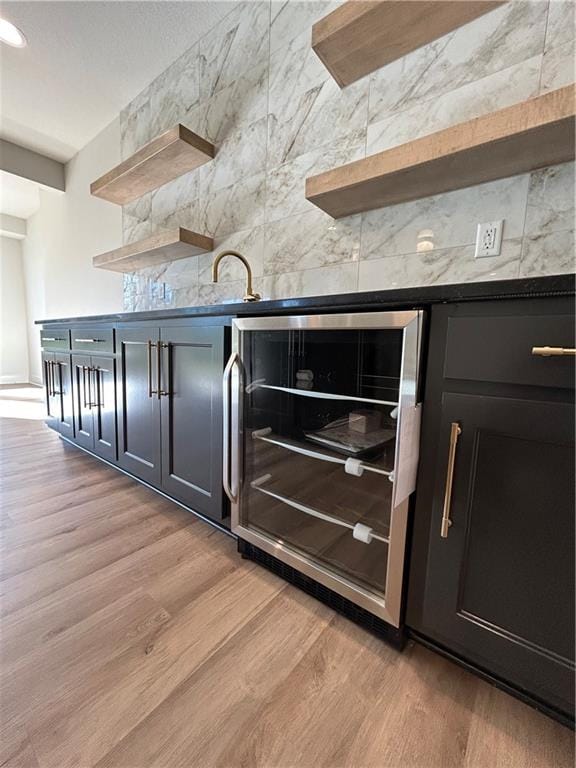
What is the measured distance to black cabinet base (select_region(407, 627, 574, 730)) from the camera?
662 millimetres

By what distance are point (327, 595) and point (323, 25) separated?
1.85 metres

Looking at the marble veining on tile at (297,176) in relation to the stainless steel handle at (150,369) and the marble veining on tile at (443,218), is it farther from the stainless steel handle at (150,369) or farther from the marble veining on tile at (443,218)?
the stainless steel handle at (150,369)

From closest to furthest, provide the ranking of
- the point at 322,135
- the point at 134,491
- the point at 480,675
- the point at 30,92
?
1. the point at 480,675
2. the point at 322,135
3. the point at 134,491
4. the point at 30,92

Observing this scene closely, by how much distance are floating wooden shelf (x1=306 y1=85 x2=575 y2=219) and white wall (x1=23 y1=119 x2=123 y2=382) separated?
2.33m

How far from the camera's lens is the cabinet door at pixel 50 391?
239cm

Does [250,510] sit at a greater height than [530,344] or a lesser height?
lesser


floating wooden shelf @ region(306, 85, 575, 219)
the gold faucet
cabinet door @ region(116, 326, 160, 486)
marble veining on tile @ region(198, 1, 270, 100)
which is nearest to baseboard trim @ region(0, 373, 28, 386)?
cabinet door @ region(116, 326, 160, 486)

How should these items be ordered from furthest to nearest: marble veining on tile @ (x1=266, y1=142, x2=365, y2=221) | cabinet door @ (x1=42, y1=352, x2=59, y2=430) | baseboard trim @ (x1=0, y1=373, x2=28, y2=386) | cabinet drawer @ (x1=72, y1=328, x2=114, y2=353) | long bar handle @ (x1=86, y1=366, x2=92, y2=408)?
baseboard trim @ (x1=0, y1=373, x2=28, y2=386), cabinet door @ (x1=42, y1=352, x2=59, y2=430), long bar handle @ (x1=86, y1=366, x2=92, y2=408), cabinet drawer @ (x1=72, y1=328, x2=114, y2=353), marble veining on tile @ (x1=266, y1=142, x2=365, y2=221)

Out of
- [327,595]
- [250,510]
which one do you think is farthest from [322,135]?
[327,595]

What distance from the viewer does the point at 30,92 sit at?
8.02 feet

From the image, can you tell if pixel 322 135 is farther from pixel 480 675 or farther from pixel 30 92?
pixel 30 92

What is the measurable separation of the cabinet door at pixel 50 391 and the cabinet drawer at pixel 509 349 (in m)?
2.67

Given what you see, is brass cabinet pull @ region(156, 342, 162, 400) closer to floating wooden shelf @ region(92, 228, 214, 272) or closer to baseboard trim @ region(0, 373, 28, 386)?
floating wooden shelf @ region(92, 228, 214, 272)

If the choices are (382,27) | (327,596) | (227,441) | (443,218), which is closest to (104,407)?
(227,441)
